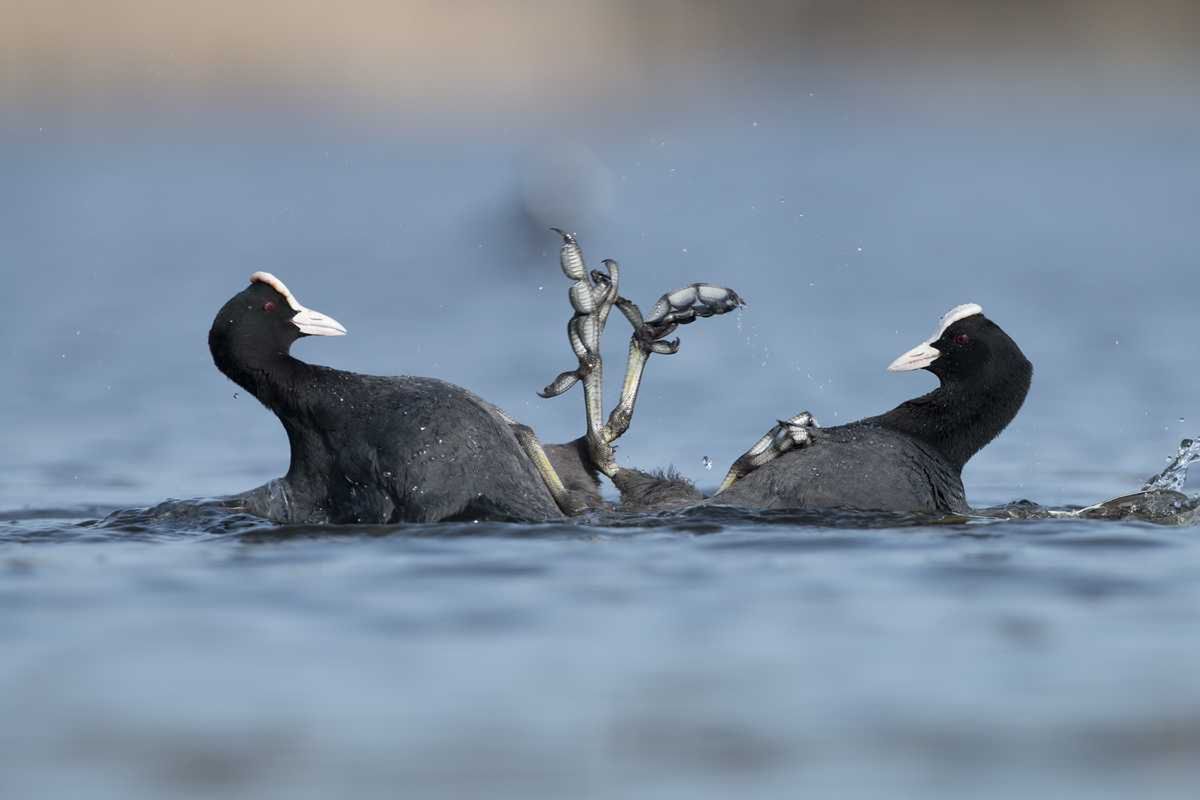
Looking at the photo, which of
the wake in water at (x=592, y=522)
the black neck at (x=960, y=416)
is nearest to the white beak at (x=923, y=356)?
the black neck at (x=960, y=416)

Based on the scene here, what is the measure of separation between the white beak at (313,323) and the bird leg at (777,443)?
1.46 meters

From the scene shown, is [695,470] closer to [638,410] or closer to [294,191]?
[638,410]

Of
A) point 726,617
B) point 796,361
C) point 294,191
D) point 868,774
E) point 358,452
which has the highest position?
point 294,191

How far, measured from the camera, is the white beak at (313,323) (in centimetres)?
682

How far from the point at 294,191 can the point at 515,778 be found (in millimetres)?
17149

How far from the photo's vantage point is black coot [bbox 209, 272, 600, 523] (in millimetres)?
6461

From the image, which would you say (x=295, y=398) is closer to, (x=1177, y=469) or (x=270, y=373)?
(x=270, y=373)

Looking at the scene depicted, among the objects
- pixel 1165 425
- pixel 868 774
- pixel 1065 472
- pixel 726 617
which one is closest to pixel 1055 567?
pixel 726 617

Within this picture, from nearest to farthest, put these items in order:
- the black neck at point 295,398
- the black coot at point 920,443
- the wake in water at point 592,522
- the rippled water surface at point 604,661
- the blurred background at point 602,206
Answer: the rippled water surface at point 604,661 < the wake in water at point 592,522 < the black neck at point 295,398 < the black coot at point 920,443 < the blurred background at point 602,206

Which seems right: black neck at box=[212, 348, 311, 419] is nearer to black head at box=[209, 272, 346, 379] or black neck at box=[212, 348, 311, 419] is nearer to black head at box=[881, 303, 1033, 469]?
black head at box=[209, 272, 346, 379]

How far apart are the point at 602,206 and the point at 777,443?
12345 millimetres

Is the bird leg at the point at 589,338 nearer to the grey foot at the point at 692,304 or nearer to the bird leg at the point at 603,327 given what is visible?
the bird leg at the point at 603,327

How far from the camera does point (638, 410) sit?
1103 centimetres

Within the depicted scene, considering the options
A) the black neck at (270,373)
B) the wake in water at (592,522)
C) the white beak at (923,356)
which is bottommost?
the wake in water at (592,522)
